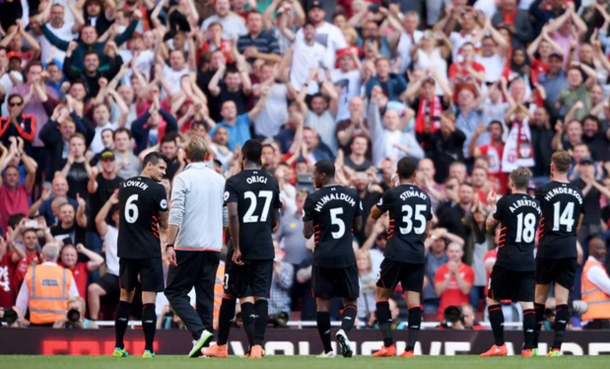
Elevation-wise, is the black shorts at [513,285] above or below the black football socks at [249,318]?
above

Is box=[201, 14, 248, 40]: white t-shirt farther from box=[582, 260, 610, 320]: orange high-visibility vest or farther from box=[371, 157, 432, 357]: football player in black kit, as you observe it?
box=[371, 157, 432, 357]: football player in black kit

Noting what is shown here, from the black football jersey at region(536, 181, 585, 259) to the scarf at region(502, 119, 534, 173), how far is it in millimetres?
6490

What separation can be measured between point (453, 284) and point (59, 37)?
8.74 metres

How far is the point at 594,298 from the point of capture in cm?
1587

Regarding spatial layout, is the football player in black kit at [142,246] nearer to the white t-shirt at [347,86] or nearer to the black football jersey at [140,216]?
the black football jersey at [140,216]

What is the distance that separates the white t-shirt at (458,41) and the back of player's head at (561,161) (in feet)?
27.9

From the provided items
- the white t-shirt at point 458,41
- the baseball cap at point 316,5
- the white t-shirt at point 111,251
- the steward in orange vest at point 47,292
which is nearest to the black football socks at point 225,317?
the steward in orange vest at point 47,292

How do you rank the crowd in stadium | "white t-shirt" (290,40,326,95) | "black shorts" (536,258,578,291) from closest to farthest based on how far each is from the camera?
"black shorts" (536,258,578,291), the crowd in stadium, "white t-shirt" (290,40,326,95)

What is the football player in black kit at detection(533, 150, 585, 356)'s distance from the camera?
12734 mm

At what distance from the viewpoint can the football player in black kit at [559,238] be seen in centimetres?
1273

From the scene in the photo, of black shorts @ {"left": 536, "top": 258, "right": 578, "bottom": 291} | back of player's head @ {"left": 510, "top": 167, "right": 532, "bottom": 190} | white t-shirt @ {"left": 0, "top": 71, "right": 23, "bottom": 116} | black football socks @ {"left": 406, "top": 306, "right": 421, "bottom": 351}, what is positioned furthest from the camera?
white t-shirt @ {"left": 0, "top": 71, "right": 23, "bottom": 116}

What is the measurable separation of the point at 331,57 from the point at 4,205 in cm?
693

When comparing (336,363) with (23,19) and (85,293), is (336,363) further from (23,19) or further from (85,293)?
(23,19)

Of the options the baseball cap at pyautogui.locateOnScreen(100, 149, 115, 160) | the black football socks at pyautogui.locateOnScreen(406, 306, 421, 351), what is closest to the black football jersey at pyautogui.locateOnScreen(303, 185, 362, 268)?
the black football socks at pyautogui.locateOnScreen(406, 306, 421, 351)
